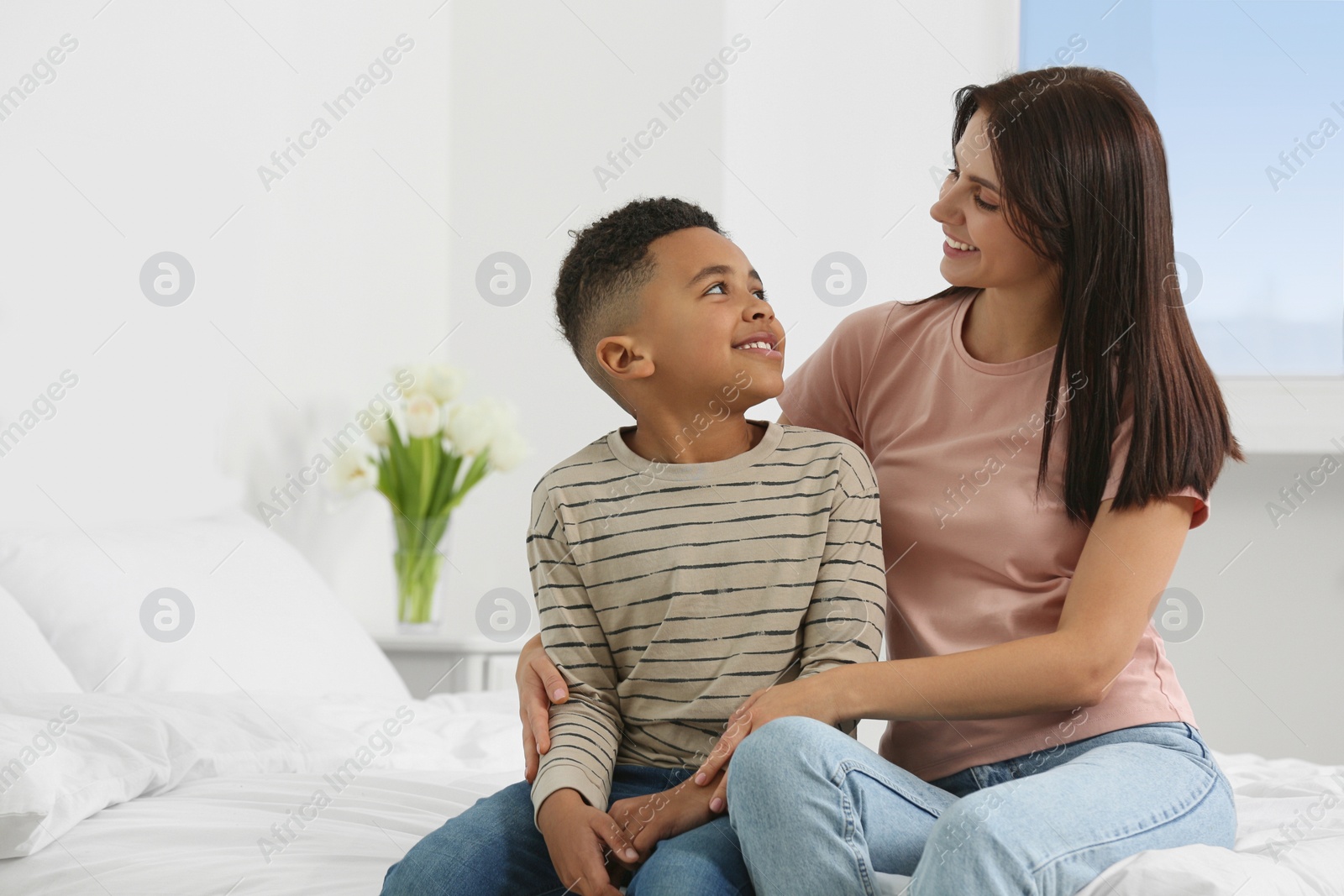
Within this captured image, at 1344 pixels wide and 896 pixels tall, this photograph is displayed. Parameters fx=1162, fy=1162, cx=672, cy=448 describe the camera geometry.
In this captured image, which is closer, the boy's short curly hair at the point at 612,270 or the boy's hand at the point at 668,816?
the boy's hand at the point at 668,816

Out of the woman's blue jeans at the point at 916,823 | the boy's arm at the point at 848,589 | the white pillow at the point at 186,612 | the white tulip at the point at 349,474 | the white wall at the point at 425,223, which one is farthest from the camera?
the white tulip at the point at 349,474

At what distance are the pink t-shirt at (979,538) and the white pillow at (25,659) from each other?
1.08 meters

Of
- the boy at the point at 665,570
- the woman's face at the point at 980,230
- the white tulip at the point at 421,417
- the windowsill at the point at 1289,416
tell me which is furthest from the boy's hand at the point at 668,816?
the windowsill at the point at 1289,416

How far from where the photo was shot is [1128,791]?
891 millimetres

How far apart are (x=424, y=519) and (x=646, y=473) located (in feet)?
5.91

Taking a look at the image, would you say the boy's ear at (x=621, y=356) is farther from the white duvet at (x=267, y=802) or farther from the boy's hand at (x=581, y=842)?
the white duvet at (x=267, y=802)

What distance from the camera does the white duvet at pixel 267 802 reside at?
101 centimetres

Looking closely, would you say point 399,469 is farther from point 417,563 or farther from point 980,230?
point 980,230

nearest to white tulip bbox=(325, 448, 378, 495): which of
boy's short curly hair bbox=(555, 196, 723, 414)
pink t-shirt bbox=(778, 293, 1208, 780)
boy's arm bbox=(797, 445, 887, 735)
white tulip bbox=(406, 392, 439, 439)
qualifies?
white tulip bbox=(406, 392, 439, 439)

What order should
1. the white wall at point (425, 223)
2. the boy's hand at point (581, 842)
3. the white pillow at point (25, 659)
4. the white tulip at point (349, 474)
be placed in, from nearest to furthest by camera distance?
the boy's hand at point (581, 842) < the white pillow at point (25, 659) < the white wall at point (425, 223) < the white tulip at point (349, 474)

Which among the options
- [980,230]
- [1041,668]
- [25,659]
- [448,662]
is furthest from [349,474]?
[1041,668]

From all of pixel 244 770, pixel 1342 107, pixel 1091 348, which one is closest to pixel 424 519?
pixel 244 770

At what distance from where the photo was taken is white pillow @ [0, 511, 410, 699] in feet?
5.44

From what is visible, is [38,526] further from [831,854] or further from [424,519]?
[831,854]
